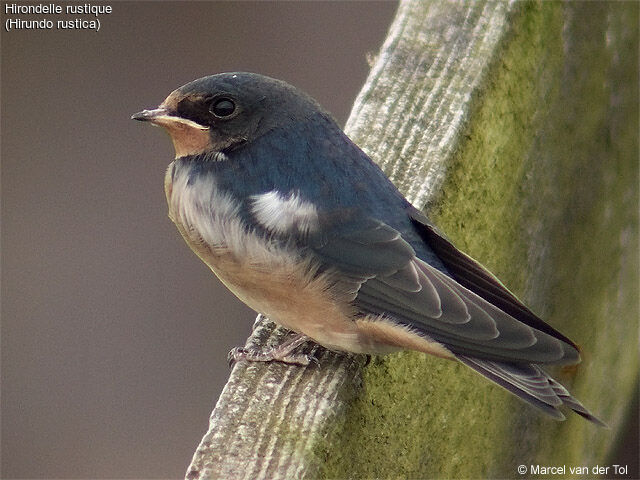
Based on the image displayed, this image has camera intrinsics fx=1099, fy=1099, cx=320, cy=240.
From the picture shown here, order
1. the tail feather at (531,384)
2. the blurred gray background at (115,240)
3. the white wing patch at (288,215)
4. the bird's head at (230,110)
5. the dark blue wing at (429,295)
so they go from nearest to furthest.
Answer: the tail feather at (531,384), the dark blue wing at (429,295), the white wing patch at (288,215), the bird's head at (230,110), the blurred gray background at (115,240)

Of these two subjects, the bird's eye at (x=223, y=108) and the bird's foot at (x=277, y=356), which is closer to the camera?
the bird's foot at (x=277, y=356)

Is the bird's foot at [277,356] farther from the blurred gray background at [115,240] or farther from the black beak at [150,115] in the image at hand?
the blurred gray background at [115,240]

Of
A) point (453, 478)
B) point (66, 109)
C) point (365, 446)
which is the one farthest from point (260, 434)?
point (66, 109)

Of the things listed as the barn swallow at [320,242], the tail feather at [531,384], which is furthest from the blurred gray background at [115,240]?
the tail feather at [531,384]

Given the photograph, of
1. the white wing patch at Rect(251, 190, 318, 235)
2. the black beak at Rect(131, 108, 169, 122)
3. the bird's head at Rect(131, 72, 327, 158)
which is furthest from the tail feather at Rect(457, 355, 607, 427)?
the black beak at Rect(131, 108, 169, 122)

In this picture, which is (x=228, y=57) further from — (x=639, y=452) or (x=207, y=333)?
(x=639, y=452)

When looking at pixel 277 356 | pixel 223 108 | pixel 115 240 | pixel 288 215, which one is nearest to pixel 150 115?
pixel 223 108

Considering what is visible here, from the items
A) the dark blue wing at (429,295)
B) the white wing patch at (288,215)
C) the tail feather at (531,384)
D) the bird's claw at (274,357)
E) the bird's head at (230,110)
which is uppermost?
the bird's head at (230,110)
